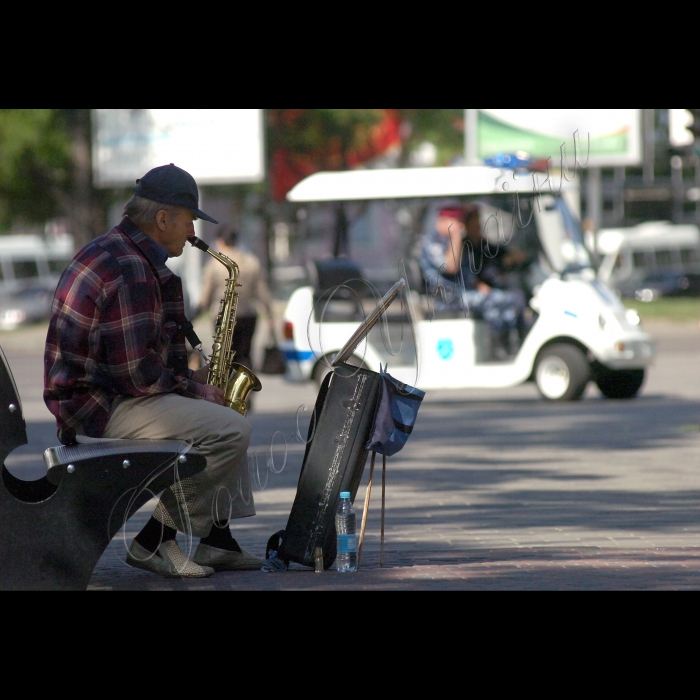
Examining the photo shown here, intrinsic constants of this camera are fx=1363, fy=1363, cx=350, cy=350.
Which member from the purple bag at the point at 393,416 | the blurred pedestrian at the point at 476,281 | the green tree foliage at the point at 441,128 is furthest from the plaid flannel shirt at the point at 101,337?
the green tree foliage at the point at 441,128

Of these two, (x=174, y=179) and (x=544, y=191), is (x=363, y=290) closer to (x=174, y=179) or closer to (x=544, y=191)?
(x=544, y=191)

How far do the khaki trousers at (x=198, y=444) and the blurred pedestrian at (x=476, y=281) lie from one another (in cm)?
753

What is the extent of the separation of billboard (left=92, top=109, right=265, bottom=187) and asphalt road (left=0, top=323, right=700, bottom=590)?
16.3 m

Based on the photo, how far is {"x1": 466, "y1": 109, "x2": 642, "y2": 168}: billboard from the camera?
25.8 meters

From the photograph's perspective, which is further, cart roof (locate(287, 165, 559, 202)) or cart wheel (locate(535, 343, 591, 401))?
cart wheel (locate(535, 343, 591, 401))

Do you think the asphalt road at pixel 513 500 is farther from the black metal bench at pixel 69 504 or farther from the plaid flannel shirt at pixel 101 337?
the plaid flannel shirt at pixel 101 337

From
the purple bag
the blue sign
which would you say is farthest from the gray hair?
the blue sign

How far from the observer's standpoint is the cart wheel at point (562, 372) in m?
13.8

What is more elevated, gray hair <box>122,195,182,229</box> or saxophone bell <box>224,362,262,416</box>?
gray hair <box>122,195,182,229</box>

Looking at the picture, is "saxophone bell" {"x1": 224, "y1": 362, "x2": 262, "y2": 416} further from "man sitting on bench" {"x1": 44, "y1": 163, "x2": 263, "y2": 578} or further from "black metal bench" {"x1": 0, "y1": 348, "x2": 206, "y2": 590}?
"black metal bench" {"x1": 0, "y1": 348, "x2": 206, "y2": 590}

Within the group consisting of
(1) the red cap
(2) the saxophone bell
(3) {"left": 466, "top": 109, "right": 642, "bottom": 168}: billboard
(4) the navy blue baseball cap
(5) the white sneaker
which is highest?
(3) {"left": 466, "top": 109, "right": 642, "bottom": 168}: billboard

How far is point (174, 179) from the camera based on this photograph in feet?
18.0

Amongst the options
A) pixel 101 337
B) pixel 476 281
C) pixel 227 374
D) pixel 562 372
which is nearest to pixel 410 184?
pixel 476 281
